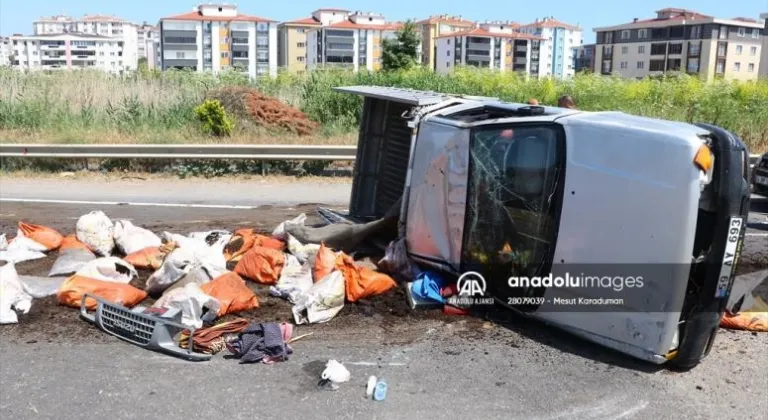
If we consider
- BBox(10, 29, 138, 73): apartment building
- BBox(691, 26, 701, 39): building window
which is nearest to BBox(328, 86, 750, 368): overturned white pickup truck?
BBox(691, 26, 701, 39): building window

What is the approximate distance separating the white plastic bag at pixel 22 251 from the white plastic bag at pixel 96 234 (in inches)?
16.1

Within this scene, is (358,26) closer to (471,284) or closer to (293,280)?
(293,280)

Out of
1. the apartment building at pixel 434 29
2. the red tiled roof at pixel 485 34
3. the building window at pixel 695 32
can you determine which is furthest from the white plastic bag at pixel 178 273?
the apartment building at pixel 434 29

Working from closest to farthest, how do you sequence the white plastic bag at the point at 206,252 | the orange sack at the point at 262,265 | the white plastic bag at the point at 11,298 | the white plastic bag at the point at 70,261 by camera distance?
the white plastic bag at the point at 11,298 → the white plastic bag at the point at 206,252 → the orange sack at the point at 262,265 → the white plastic bag at the point at 70,261

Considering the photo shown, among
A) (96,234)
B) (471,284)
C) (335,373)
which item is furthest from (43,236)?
(471,284)

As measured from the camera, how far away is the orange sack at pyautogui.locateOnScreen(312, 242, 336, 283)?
5922 millimetres

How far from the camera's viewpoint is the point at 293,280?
6070mm

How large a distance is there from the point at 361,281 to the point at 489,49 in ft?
483

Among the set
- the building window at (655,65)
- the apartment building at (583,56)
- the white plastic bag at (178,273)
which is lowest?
the white plastic bag at (178,273)

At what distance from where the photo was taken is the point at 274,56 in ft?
482

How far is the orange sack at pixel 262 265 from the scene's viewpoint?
622 centimetres

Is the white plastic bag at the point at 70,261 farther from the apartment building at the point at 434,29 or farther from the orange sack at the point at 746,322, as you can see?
the apartment building at the point at 434,29

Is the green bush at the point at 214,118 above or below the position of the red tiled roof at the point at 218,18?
below

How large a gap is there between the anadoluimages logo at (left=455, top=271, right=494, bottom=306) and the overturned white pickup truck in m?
0.05
